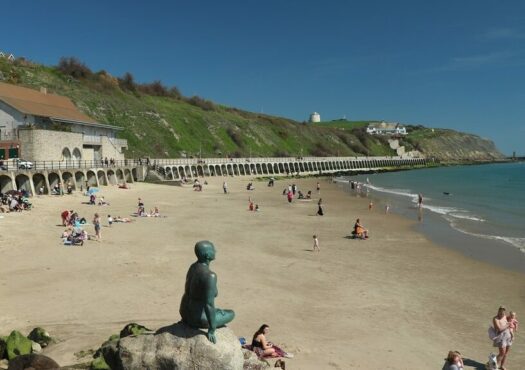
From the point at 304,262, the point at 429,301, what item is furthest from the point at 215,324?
the point at 304,262

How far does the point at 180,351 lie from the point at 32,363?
306 cm

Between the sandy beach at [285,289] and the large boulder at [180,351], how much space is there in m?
2.92

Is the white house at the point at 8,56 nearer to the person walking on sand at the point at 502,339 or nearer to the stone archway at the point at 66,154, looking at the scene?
the stone archway at the point at 66,154

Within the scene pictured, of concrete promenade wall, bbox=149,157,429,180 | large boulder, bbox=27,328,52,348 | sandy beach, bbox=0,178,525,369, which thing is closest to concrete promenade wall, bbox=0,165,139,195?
concrete promenade wall, bbox=149,157,429,180

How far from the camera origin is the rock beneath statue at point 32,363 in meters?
7.59

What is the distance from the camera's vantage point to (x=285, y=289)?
1572 centimetres

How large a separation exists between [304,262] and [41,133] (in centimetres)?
3557

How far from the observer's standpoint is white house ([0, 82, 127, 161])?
147ft

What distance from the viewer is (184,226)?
29.4 m

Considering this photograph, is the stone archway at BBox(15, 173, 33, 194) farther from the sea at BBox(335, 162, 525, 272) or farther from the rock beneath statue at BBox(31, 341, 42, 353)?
the rock beneath statue at BBox(31, 341, 42, 353)

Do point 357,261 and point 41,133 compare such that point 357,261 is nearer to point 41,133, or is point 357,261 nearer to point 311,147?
point 41,133

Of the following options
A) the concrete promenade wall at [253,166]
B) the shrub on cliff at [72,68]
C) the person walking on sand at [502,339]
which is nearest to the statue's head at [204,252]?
the person walking on sand at [502,339]

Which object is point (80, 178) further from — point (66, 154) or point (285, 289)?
point (285, 289)

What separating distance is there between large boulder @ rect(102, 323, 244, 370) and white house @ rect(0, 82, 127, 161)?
4351 cm
